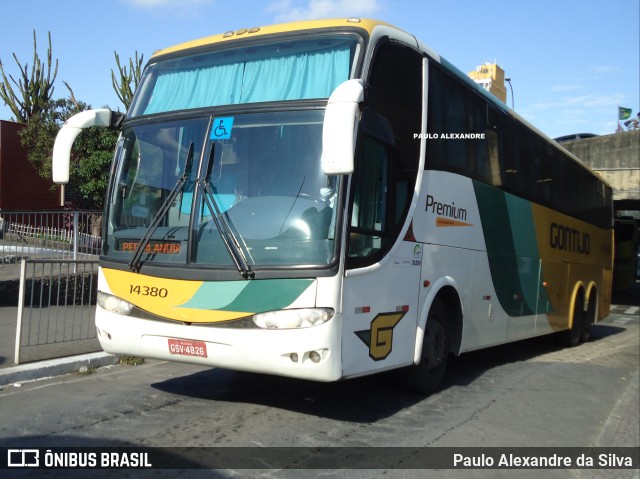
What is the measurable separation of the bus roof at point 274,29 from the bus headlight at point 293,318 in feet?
8.26

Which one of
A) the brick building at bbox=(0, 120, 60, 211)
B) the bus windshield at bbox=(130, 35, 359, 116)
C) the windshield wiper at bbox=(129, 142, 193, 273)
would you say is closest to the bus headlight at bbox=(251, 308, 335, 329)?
the windshield wiper at bbox=(129, 142, 193, 273)

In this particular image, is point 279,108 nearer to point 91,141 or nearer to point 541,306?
point 541,306

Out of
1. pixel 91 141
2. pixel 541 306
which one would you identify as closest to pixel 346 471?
pixel 541 306

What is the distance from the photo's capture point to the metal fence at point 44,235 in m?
9.08

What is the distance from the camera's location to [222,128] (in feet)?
17.3

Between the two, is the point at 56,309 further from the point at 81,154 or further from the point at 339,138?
the point at 81,154

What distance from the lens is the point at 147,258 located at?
5.32 metres

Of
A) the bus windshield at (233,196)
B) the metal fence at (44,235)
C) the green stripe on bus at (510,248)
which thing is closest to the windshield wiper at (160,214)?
the bus windshield at (233,196)

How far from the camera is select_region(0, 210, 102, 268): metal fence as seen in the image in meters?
9.08

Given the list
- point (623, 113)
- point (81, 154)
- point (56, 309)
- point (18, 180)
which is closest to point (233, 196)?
point (56, 309)

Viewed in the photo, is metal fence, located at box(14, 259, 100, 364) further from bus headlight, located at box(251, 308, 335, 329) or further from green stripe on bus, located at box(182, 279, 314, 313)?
bus headlight, located at box(251, 308, 335, 329)

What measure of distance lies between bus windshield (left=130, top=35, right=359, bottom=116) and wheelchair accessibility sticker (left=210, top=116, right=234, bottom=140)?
22 cm

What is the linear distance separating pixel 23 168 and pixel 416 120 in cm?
2186

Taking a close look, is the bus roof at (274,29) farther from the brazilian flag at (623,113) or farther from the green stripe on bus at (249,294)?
the brazilian flag at (623,113)
